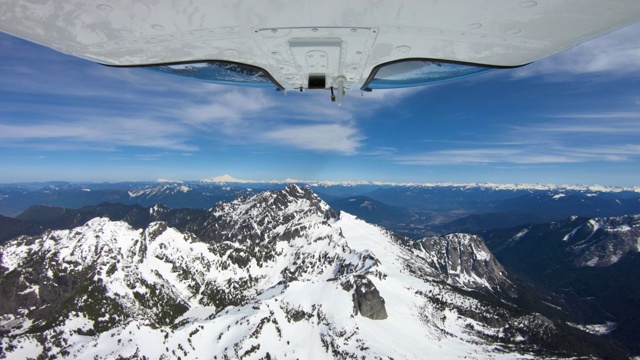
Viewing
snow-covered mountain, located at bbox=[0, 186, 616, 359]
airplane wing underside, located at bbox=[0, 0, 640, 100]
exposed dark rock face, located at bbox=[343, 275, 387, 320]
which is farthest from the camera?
exposed dark rock face, located at bbox=[343, 275, 387, 320]

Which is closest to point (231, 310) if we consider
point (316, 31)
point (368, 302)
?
point (368, 302)

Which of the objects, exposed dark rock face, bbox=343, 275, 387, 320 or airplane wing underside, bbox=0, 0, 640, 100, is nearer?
airplane wing underside, bbox=0, 0, 640, 100

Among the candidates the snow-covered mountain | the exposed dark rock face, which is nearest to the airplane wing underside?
the snow-covered mountain

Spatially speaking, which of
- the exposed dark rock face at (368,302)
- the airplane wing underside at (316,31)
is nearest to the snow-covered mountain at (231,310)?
the exposed dark rock face at (368,302)

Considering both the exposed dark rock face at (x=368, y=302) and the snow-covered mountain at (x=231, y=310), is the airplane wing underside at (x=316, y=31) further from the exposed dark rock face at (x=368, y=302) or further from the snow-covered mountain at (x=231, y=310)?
the exposed dark rock face at (x=368, y=302)

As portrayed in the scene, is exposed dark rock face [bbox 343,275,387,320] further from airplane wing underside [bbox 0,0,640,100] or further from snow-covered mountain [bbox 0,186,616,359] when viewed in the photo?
airplane wing underside [bbox 0,0,640,100]

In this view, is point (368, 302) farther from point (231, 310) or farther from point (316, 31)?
point (316, 31)

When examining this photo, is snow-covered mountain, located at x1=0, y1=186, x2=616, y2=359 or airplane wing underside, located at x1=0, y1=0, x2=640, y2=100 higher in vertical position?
airplane wing underside, located at x1=0, y1=0, x2=640, y2=100
